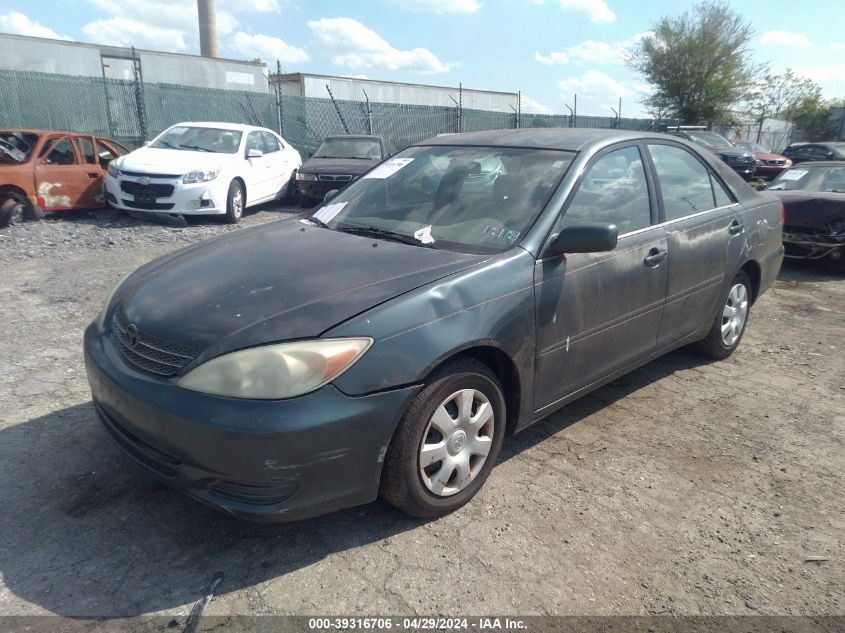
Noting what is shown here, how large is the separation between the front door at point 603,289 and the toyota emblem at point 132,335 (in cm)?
176

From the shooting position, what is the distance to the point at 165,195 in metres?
9.46

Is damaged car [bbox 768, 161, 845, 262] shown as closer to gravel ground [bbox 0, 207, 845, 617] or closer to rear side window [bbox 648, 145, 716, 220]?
gravel ground [bbox 0, 207, 845, 617]

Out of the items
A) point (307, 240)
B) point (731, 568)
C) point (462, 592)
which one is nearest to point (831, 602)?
point (731, 568)

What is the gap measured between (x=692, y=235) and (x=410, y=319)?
Answer: 233 cm

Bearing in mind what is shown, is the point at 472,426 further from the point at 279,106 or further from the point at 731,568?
the point at 279,106

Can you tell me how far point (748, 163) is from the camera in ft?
59.2

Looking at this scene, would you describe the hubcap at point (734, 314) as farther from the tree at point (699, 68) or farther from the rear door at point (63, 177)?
the tree at point (699, 68)

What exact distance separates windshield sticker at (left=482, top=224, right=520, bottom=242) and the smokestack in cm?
5374

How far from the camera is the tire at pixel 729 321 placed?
4586mm

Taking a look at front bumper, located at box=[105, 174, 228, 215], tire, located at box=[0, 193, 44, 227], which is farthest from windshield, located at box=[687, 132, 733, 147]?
tire, located at box=[0, 193, 44, 227]

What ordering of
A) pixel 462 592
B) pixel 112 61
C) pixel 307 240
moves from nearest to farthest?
pixel 462 592 < pixel 307 240 < pixel 112 61

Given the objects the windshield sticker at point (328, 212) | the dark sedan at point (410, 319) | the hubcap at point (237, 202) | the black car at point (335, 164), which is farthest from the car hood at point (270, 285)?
the black car at point (335, 164)

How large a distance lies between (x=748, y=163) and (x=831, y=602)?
18.2m

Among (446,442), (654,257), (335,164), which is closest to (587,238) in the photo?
(654,257)
